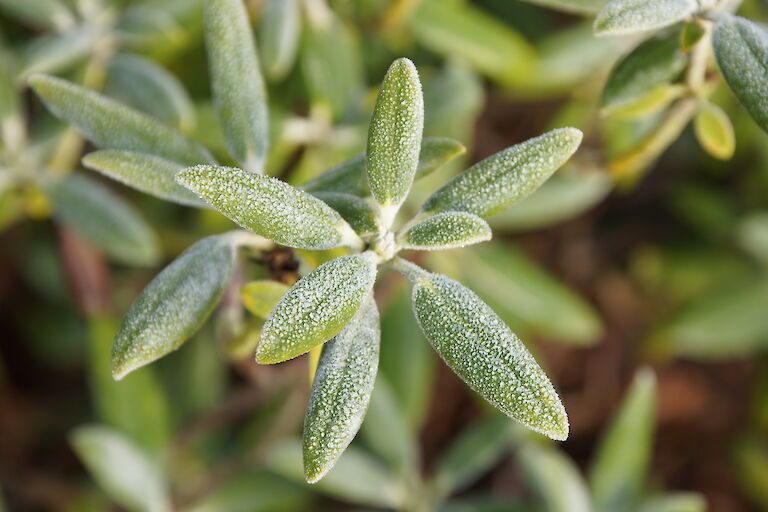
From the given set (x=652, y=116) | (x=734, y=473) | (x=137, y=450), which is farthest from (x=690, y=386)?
(x=137, y=450)

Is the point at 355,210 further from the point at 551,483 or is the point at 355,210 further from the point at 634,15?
the point at 551,483

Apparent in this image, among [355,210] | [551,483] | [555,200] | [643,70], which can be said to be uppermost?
[643,70]

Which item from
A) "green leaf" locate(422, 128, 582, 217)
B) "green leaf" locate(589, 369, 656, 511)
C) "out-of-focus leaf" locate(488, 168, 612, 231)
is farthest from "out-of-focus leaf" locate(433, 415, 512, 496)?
"green leaf" locate(422, 128, 582, 217)

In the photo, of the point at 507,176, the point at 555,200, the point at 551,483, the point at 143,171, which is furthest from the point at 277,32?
the point at 551,483

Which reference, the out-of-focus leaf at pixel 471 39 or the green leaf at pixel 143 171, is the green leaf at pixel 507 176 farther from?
the out-of-focus leaf at pixel 471 39

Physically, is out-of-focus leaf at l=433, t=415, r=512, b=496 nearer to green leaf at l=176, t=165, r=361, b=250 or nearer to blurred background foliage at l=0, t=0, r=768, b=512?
blurred background foliage at l=0, t=0, r=768, b=512

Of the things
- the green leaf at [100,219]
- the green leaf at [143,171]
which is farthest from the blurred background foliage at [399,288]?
the green leaf at [143,171]
